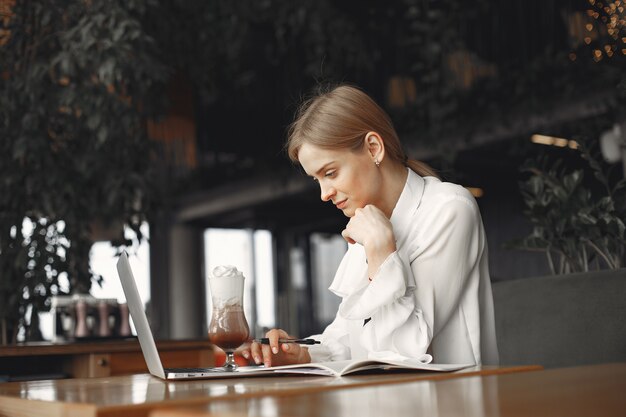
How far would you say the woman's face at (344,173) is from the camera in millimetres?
1762

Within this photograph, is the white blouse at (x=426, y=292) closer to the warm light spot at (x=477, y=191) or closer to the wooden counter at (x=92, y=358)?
the wooden counter at (x=92, y=358)

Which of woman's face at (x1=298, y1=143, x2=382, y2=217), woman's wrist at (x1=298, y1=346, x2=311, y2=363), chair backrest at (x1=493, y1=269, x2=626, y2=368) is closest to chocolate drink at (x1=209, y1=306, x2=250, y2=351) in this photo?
woman's wrist at (x1=298, y1=346, x2=311, y2=363)

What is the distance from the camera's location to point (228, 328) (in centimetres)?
144

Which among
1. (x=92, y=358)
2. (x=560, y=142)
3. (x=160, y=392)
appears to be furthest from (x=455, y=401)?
(x=560, y=142)

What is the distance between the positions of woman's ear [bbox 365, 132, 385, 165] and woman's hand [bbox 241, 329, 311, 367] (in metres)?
0.46

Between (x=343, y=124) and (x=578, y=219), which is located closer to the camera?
(x=343, y=124)

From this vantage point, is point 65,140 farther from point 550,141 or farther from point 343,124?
point 550,141

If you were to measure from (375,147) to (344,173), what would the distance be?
99 millimetres

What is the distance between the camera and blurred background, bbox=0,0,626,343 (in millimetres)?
3340

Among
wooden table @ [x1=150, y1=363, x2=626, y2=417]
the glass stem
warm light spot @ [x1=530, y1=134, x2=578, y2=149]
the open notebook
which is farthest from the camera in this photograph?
warm light spot @ [x1=530, y1=134, x2=578, y2=149]

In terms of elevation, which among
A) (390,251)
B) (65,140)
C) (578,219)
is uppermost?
(65,140)

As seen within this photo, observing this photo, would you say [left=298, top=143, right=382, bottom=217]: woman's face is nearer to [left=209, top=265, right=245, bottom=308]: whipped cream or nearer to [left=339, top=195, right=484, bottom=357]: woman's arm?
[left=339, top=195, right=484, bottom=357]: woman's arm

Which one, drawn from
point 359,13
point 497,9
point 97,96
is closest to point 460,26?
point 497,9

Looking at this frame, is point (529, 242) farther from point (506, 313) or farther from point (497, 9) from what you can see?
point (497, 9)
